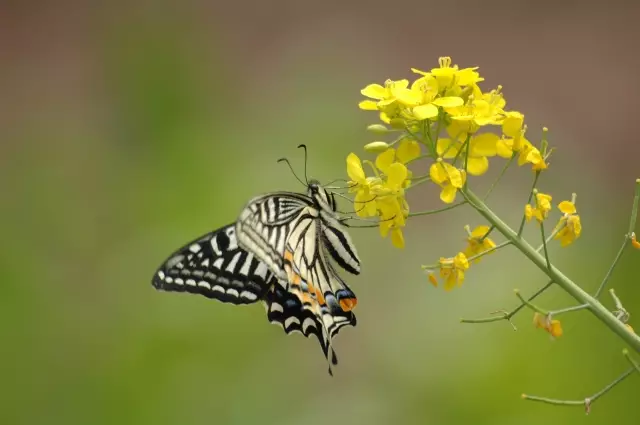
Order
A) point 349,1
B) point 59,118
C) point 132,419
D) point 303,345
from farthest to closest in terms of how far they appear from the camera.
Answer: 1. point 349,1
2. point 59,118
3. point 303,345
4. point 132,419

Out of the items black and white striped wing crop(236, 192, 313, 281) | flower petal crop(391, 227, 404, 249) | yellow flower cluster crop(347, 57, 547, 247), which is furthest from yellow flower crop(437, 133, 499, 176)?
black and white striped wing crop(236, 192, 313, 281)

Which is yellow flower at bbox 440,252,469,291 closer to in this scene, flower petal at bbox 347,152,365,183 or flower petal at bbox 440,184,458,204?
flower petal at bbox 440,184,458,204

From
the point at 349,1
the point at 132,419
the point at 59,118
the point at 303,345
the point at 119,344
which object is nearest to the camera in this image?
the point at 132,419

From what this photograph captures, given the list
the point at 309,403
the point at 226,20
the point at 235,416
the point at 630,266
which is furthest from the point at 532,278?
the point at 226,20

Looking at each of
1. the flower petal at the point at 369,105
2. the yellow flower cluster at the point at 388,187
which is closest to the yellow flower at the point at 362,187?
the yellow flower cluster at the point at 388,187

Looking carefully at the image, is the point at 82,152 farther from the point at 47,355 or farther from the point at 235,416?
the point at 235,416

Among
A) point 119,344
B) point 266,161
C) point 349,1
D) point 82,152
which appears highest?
point 349,1

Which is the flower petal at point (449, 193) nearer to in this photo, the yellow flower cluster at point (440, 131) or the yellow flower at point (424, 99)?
the yellow flower cluster at point (440, 131)
